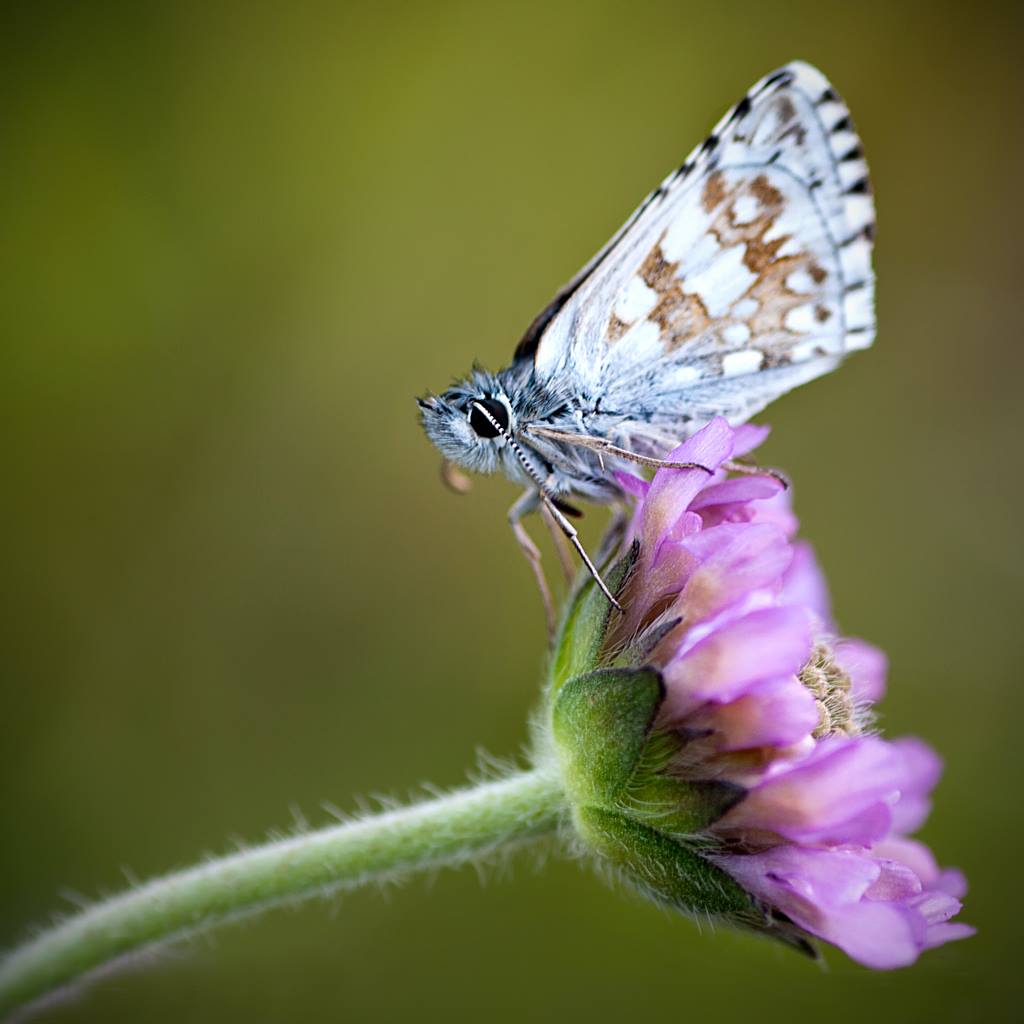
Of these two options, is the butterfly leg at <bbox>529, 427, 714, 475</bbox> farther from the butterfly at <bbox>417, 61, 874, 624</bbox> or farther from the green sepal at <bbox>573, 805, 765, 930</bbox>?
the green sepal at <bbox>573, 805, 765, 930</bbox>

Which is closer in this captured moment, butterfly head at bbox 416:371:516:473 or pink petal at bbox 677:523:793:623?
pink petal at bbox 677:523:793:623

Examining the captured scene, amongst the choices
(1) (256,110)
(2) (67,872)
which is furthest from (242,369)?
(2) (67,872)

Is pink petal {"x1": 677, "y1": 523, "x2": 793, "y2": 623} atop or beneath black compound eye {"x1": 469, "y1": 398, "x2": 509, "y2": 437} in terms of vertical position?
beneath

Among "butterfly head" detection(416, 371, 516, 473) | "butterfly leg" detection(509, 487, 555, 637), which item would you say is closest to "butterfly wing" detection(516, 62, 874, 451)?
"butterfly head" detection(416, 371, 516, 473)

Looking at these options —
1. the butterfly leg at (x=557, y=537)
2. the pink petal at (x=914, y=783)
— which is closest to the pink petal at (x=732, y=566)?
the butterfly leg at (x=557, y=537)

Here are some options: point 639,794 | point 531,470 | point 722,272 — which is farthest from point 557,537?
point 639,794

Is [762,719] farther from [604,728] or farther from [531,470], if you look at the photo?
[531,470]
